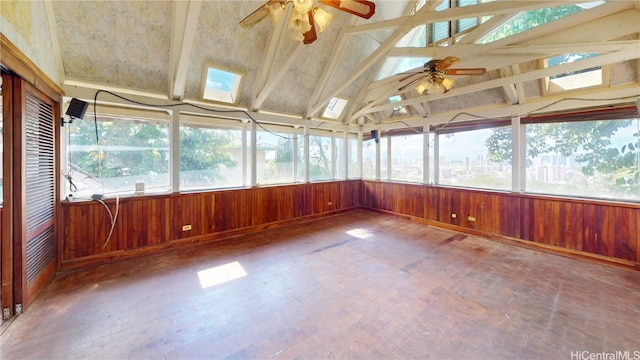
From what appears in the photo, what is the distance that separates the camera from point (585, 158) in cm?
403

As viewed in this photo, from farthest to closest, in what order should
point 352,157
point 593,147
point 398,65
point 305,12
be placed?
point 352,157
point 398,65
point 593,147
point 305,12

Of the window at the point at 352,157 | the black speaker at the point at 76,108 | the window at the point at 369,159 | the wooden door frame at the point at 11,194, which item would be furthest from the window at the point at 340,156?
the wooden door frame at the point at 11,194

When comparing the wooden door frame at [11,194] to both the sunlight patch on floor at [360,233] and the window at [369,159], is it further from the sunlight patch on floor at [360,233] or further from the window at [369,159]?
the window at [369,159]

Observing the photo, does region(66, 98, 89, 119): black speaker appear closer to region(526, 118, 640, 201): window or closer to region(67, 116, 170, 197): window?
region(67, 116, 170, 197): window

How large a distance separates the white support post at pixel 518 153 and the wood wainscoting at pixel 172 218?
434cm

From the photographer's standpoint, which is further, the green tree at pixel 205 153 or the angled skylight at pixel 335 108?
the angled skylight at pixel 335 108

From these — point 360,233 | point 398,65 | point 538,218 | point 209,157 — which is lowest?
point 360,233

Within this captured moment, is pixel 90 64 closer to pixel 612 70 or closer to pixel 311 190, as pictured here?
pixel 311 190

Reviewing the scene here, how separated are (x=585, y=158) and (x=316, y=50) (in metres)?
5.15

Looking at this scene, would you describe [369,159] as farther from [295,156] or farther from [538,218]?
[538,218]

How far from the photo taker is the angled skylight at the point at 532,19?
3.66 meters

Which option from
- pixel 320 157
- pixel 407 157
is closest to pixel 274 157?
pixel 320 157

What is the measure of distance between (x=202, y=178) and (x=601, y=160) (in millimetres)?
6926

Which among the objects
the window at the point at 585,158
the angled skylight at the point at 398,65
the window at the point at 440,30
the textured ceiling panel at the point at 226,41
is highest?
the window at the point at 440,30
